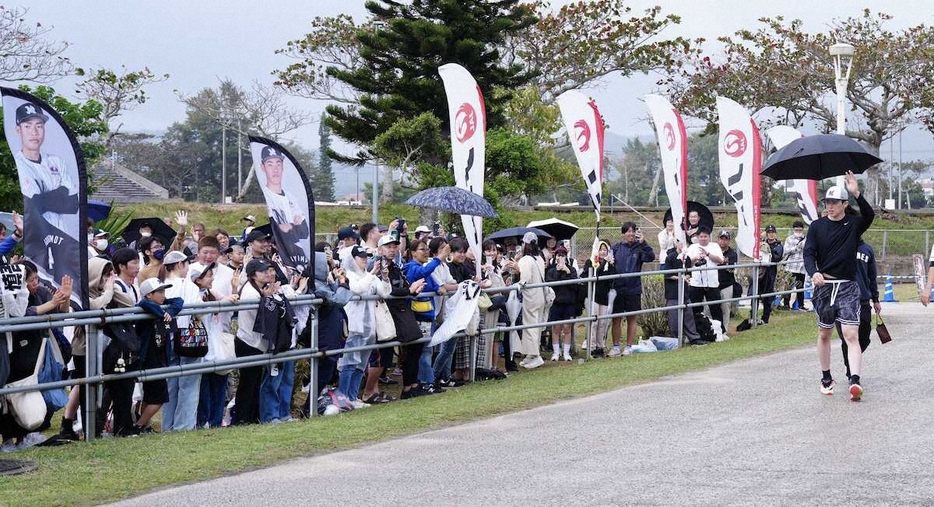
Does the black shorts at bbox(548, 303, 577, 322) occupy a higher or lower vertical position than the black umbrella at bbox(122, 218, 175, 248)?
lower

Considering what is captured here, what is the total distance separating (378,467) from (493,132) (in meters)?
26.9

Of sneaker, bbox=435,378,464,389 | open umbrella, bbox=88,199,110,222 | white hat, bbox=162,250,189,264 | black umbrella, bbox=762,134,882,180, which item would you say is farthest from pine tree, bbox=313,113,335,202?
white hat, bbox=162,250,189,264

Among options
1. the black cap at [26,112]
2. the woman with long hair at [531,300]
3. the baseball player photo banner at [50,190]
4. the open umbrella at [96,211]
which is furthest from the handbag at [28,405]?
the woman with long hair at [531,300]

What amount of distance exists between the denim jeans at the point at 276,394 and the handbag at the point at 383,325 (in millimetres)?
1199

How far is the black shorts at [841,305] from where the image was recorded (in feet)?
33.6

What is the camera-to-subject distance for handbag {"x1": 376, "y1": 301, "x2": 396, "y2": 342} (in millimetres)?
11344

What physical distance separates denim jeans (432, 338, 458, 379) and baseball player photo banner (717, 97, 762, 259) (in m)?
8.25

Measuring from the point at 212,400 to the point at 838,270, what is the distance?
5722 mm

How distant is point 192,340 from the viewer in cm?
942

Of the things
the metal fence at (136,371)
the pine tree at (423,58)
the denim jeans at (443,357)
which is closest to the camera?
the metal fence at (136,371)

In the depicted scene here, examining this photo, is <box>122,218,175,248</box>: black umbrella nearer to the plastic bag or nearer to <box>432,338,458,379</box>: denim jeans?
<box>432,338,458,379</box>: denim jeans

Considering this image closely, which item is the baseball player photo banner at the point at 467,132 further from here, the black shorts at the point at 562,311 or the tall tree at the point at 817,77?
the tall tree at the point at 817,77

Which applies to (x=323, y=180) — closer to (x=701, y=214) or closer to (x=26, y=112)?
(x=701, y=214)

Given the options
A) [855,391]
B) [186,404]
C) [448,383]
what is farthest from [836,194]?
[186,404]
